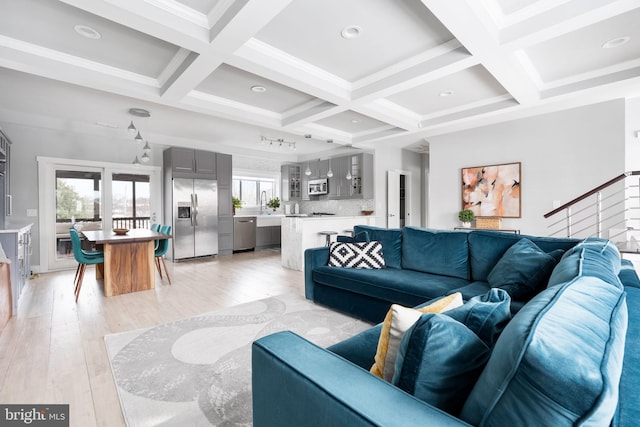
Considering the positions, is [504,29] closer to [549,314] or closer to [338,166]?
[549,314]

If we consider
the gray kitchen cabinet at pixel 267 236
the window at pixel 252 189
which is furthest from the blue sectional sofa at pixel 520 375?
the window at pixel 252 189

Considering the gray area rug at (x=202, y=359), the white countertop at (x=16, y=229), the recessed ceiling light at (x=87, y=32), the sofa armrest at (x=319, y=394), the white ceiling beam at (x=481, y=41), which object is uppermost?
the recessed ceiling light at (x=87, y=32)

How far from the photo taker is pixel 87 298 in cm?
370

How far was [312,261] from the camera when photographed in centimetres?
335

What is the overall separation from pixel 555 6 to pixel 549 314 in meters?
2.91

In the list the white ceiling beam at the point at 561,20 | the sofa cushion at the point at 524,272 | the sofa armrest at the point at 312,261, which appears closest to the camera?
the sofa cushion at the point at 524,272

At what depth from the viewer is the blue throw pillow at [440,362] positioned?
79cm

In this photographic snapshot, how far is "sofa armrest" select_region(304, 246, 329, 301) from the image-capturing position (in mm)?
3346

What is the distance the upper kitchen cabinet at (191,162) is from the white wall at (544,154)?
4875mm

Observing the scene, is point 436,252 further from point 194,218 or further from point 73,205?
point 73,205

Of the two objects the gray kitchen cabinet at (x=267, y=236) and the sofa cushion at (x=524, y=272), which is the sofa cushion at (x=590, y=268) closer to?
the sofa cushion at (x=524, y=272)

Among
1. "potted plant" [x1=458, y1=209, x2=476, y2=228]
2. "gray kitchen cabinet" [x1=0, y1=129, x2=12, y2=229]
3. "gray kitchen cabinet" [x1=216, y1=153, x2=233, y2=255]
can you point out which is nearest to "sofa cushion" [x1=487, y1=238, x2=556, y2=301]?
"potted plant" [x1=458, y1=209, x2=476, y2=228]

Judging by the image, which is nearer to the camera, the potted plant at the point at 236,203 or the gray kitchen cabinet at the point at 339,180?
the gray kitchen cabinet at the point at 339,180

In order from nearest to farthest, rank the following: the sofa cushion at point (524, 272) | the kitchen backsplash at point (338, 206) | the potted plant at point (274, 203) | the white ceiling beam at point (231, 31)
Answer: the sofa cushion at point (524, 272) → the white ceiling beam at point (231, 31) → the kitchen backsplash at point (338, 206) → the potted plant at point (274, 203)
